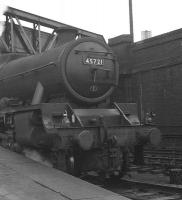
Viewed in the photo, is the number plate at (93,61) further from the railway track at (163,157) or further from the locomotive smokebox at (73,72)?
the railway track at (163,157)

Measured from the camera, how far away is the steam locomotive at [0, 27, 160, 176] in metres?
7.99

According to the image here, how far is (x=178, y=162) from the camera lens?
11.2 m

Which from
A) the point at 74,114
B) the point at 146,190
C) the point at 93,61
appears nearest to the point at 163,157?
the point at 146,190

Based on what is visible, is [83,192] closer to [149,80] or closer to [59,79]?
[59,79]

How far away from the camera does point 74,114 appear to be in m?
8.25

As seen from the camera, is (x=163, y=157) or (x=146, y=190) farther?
(x=163, y=157)

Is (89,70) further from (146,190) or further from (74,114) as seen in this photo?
(146,190)

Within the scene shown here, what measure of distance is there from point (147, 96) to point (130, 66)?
1.62m

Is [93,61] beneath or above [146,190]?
above

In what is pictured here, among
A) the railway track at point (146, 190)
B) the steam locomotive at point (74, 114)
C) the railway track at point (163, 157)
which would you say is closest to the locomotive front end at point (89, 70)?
the steam locomotive at point (74, 114)

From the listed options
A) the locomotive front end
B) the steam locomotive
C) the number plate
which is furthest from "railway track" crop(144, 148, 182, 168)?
the number plate

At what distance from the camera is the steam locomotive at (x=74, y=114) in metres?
7.99

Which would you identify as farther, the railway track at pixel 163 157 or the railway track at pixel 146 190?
the railway track at pixel 163 157

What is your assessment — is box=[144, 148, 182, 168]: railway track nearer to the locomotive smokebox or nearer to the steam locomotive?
the steam locomotive
